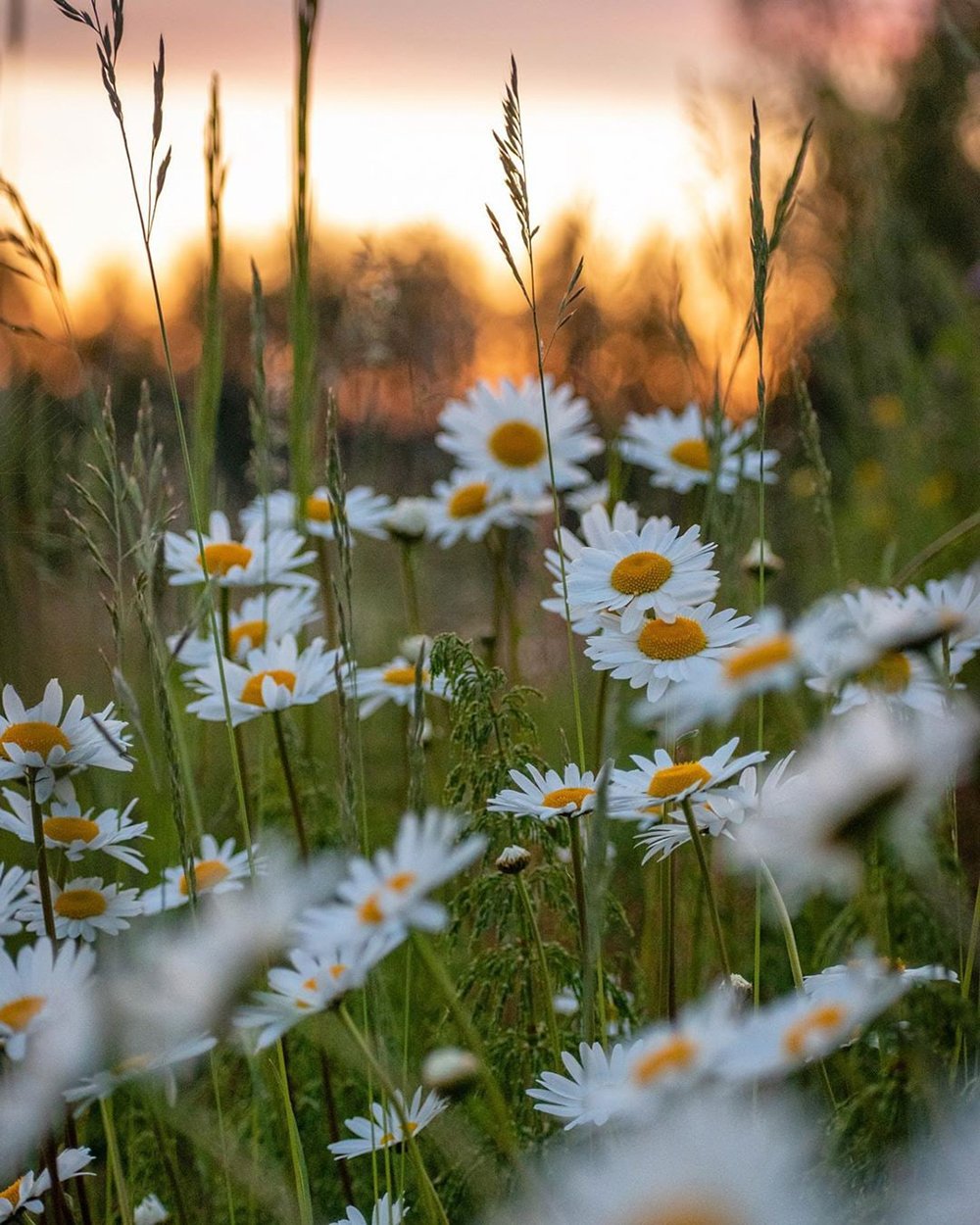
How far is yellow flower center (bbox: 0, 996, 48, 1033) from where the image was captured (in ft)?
2.24

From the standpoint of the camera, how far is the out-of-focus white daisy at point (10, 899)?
84cm

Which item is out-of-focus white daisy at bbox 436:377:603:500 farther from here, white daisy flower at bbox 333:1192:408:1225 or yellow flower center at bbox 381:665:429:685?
white daisy flower at bbox 333:1192:408:1225

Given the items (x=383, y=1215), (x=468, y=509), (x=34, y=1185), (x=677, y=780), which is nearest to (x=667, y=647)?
(x=677, y=780)

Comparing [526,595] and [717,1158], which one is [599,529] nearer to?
[717,1158]

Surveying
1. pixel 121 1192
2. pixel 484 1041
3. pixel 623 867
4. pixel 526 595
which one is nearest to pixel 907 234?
pixel 526 595

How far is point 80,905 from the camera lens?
96 cm

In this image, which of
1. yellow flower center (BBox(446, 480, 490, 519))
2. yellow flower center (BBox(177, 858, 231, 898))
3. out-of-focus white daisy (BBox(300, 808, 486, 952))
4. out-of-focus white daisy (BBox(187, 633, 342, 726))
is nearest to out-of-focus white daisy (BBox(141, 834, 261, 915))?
yellow flower center (BBox(177, 858, 231, 898))

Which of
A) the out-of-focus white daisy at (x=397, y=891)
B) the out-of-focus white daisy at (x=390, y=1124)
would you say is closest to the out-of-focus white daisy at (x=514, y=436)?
the out-of-focus white daisy at (x=390, y=1124)

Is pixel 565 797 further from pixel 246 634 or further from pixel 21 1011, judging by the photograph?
pixel 246 634

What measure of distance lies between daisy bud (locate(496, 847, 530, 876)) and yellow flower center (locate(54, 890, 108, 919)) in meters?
0.31

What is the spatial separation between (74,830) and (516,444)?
91 centimetres

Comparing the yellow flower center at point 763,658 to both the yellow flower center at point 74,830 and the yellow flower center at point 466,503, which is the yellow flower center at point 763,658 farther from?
the yellow flower center at point 466,503

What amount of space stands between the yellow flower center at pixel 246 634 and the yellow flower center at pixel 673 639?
576 mm

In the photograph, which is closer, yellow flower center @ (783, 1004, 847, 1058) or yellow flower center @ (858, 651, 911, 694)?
yellow flower center @ (783, 1004, 847, 1058)
